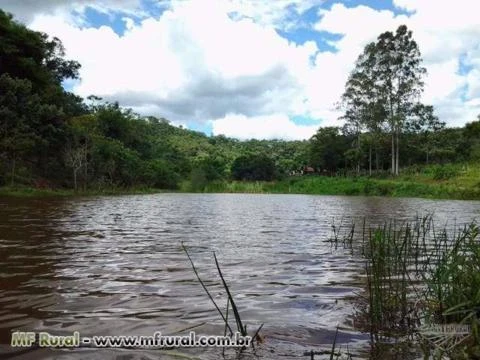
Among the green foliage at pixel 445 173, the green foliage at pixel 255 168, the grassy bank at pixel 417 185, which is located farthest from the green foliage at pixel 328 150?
the green foliage at pixel 445 173

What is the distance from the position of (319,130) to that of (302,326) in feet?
232

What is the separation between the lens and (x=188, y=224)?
1302cm

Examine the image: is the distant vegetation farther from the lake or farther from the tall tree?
the lake

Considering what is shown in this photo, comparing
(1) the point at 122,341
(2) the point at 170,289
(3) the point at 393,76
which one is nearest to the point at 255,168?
(3) the point at 393,76

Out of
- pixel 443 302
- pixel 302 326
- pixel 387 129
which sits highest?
pixel 387 129

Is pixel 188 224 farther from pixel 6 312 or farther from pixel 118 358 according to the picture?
pixel 118 358

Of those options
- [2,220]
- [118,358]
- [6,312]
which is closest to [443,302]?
[118,358]

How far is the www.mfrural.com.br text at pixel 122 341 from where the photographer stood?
3.42 metres

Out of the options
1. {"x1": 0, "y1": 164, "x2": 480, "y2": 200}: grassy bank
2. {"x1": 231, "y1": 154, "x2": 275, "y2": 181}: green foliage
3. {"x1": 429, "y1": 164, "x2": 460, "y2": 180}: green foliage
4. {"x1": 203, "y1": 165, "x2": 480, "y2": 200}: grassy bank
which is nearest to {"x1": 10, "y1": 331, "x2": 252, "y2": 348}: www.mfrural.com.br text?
{"x1": 0, "y1": 164, "x2": 480, "y2": 200}: grassy bank

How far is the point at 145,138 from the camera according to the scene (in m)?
74.4

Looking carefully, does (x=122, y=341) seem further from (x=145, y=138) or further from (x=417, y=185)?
(x=145, y=138)

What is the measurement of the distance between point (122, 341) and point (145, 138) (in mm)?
72750

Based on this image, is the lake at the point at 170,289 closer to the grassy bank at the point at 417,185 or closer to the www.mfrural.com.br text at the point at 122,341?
the www.mfrural.com.br text at the point at 122,341

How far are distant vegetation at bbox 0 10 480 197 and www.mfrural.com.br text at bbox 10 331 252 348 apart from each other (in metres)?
28.2
